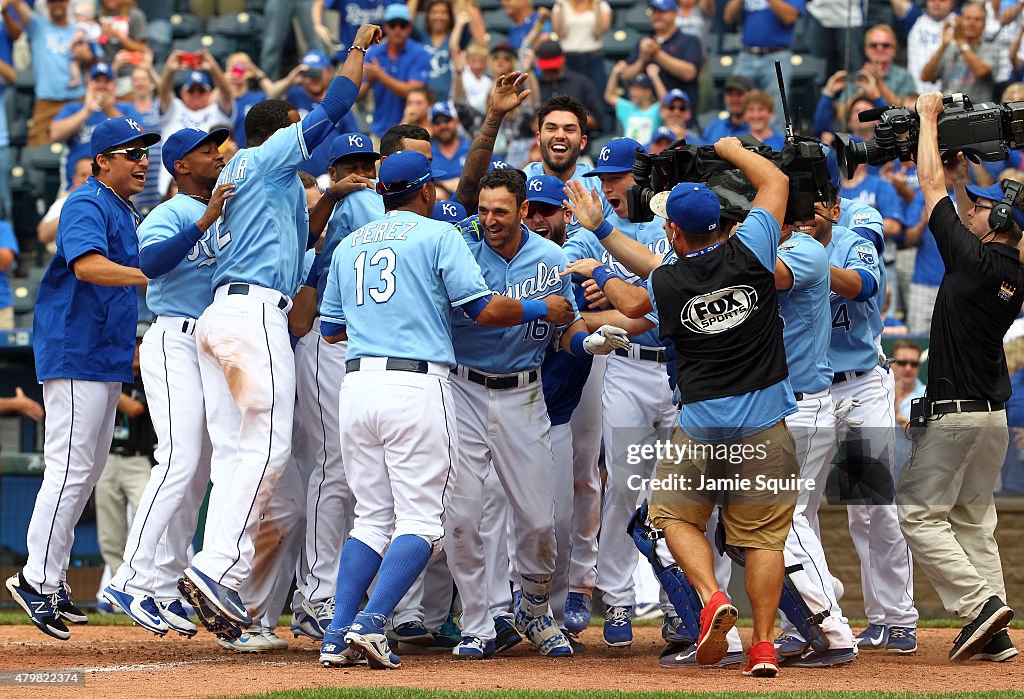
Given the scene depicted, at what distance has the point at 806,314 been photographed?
261 inches

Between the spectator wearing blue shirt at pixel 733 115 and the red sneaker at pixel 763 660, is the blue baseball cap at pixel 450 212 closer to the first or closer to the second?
the red sneaker at pixel 763 660

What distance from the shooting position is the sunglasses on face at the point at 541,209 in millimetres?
7254

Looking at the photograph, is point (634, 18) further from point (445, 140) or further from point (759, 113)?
point (445, 140)

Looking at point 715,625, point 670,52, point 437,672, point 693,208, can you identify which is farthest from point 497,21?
point 715,625

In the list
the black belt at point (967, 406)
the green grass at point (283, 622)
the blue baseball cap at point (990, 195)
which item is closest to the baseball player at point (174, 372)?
the green grass at point (283, 622)

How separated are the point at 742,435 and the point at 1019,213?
83.5 inches

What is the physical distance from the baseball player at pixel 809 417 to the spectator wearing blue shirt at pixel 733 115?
564 centimetres

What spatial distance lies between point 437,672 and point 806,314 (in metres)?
2.32

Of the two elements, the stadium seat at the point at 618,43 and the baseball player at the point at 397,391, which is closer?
the baseball player at the point at 397,391

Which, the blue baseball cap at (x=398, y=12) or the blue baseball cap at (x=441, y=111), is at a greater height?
the blue baseball cap at (x=398, y=12)

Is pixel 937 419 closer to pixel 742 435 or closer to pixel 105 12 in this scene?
pixel 742 435

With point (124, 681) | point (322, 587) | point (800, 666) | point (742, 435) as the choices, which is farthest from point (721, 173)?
point (124, 681)

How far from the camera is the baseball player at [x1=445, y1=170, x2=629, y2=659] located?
6.69 m

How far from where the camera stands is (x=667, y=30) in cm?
1397
